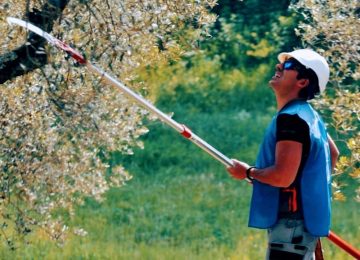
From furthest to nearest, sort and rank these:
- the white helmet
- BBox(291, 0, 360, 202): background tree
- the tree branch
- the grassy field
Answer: the grassy field, BBox(291, 0, 360, 202): background tree, the tree branch, the white helmet

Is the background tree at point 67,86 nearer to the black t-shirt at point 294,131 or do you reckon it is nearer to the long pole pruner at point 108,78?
the long pole pruner at point 108,78

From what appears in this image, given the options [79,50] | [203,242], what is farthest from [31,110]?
[203,242]

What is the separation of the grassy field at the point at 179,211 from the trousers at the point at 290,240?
5.11 meters

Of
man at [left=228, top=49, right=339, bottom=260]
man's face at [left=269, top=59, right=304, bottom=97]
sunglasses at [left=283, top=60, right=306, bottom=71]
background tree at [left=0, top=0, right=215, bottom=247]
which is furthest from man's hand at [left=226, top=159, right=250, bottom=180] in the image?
background tree at [left=0, top=0, right=215, bottom=247]

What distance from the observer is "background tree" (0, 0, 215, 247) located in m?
6.11

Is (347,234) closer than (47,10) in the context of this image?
No

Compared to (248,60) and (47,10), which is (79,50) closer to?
(47,10)

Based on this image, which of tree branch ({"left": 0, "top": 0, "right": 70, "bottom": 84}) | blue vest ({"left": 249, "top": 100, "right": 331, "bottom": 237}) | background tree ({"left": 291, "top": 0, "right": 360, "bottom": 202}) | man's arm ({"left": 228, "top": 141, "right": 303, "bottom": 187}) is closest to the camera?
man's arm ({"left": 228, "top": 141, "right": 303, "bottom": 187})

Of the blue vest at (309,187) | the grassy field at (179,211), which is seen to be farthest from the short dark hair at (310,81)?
the grassy field at (179,211)

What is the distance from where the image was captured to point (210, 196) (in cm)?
1584

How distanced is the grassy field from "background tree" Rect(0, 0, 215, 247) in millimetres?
2715

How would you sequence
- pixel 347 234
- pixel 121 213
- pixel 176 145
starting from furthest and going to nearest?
pixel 176 145 < pixel 121 213 < pixel 347 234

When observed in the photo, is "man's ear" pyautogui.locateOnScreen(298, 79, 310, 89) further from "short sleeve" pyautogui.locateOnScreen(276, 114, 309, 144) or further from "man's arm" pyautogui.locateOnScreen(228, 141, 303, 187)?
"man's arm" pyautogui.locateOnScreen(228, 141, 303, 187)

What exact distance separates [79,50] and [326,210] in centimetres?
183
